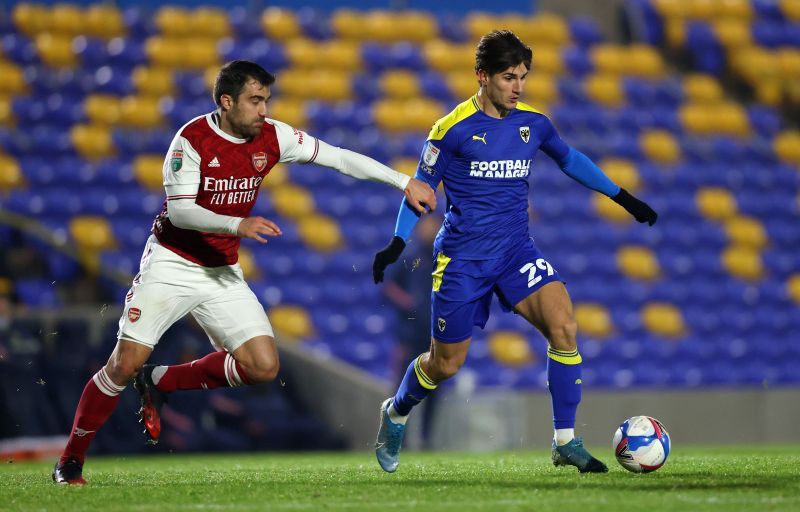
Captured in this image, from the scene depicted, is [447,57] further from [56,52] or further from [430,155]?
[430,155]

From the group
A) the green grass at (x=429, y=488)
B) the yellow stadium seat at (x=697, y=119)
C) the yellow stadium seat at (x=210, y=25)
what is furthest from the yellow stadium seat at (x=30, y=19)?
the green grass at (x=429, y=488)

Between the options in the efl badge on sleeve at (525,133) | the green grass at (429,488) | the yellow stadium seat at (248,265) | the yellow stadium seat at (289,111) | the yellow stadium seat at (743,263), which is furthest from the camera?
the yellow stadium seat at (743,263)

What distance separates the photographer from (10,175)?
13070 mm

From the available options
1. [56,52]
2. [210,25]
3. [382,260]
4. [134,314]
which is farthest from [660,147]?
[134,314]

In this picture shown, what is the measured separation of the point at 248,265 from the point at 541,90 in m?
5.00

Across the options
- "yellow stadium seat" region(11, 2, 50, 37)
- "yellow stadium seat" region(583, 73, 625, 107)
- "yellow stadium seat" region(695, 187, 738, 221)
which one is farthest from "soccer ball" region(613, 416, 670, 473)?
"yellow stadium seat" region(11, 2, 50, 37)

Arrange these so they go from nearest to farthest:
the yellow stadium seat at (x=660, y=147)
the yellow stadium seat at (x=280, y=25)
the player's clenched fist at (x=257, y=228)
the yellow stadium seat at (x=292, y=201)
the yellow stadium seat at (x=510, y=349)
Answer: the player's clenched fist at (x=257, y=228) → the yellow stadium seat at (x=510, y=349) → the yellow stadium seat at (x=292, y=201) → the yellow stadium seat at (x=660, y=147) → the yellow stadium seat at (x=280, y=25)

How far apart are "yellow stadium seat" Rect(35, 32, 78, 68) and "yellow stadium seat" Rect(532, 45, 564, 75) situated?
518 cm

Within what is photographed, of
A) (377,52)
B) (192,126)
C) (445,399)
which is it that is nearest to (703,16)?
(377,52)

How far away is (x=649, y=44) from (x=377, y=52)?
13.3ft

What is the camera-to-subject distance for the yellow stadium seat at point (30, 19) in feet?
49.2

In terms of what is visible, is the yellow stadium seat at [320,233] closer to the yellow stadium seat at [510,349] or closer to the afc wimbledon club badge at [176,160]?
the yellow stadium seat at [510,349]

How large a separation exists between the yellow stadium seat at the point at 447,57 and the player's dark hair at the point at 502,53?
10096 millimetres

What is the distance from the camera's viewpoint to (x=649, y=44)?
17.3m
